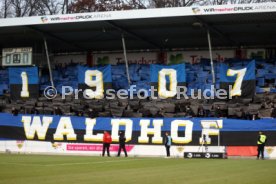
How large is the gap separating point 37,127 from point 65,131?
2.21 m

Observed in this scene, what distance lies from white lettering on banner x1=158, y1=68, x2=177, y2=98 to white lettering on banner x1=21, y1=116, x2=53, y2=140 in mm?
8452

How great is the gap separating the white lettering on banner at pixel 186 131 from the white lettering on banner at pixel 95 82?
29.1 feet

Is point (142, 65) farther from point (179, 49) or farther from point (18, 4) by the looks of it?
point (18, 4)

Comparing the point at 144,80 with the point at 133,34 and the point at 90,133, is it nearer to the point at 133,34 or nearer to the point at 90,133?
the point at 133,34

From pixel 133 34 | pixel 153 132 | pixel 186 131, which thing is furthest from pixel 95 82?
pixel 186 131

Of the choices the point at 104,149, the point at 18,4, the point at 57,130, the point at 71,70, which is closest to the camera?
the point at 104,149

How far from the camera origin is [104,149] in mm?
36344

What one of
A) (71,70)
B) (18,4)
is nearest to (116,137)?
(71,70)

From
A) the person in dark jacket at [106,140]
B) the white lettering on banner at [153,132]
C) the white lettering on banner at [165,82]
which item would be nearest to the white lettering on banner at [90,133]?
the person in dark jacket at [106,140]

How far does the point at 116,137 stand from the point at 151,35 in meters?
10.1

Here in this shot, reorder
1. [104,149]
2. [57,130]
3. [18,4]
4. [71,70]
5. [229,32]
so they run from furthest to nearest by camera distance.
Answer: [18,4], [71,70], [229,32], [57,130], [104,149]

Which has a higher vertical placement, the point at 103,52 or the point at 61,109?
the point at 103,52

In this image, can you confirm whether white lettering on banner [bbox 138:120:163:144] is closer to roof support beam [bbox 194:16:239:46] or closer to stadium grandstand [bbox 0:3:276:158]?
stadium grandstand [bbox 0:3:276:158]

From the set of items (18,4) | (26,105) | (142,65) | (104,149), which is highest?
(18,4)
